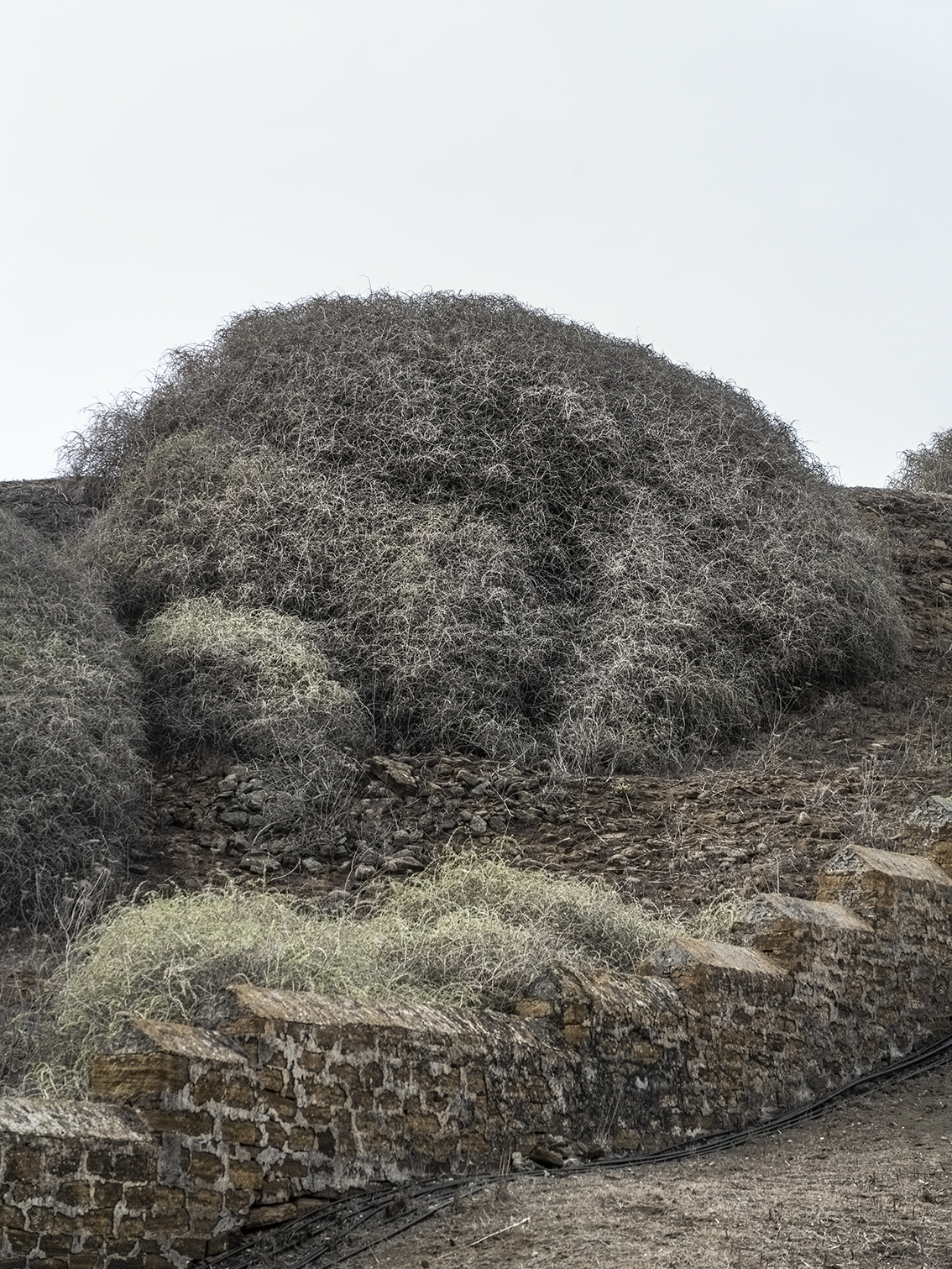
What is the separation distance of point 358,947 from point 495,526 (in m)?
5.79

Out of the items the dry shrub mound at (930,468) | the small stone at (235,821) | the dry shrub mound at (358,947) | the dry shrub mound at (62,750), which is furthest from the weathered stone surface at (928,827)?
the dry shrub mound at (930,468)

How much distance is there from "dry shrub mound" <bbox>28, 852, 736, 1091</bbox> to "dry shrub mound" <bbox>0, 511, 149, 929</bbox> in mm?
725

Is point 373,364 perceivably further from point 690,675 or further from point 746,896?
point 746,896

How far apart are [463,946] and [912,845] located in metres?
3.68

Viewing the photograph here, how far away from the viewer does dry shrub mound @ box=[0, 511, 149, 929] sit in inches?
278

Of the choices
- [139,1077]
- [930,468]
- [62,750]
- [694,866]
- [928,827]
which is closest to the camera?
[139,1077]

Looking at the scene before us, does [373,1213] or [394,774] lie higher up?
[394,774]

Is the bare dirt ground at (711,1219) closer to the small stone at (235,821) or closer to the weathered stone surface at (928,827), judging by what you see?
the weathered stone surface at (928,827)

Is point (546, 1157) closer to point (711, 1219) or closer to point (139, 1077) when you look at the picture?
point (711, 1219)

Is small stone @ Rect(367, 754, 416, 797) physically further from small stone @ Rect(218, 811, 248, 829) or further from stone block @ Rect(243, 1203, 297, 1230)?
stone block @ Rect(243, 1203, 297, 1230)

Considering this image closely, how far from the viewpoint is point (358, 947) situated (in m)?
5.75

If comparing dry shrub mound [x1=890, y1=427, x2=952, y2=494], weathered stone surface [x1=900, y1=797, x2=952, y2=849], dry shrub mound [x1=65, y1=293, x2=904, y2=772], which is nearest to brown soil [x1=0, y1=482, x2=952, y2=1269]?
weathered stone surface [x1=900, y1=797, x2=952, y2=849]

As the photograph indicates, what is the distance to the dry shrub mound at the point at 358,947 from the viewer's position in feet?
15.9

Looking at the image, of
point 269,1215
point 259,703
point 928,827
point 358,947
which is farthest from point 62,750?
point 928,827
